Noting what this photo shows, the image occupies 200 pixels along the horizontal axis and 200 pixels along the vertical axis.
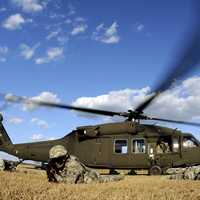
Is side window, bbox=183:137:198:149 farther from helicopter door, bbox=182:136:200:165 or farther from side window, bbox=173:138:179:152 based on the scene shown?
side window, bbox=173:138:179:152

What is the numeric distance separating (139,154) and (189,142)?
2.91 m

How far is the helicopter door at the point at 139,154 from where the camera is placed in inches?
941

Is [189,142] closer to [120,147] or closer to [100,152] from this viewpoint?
[120,147]

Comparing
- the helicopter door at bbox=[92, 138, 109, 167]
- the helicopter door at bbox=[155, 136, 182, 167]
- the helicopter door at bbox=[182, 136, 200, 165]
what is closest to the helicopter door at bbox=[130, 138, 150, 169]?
the helicopter door at bbox=[155, 136, 182, 167]

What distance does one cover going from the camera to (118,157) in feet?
79.7

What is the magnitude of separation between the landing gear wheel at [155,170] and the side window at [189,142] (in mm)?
1898

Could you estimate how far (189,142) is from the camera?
23922 millimetres

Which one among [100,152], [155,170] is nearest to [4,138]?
[100,152]

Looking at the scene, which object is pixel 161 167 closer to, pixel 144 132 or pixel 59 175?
pixel 144 132

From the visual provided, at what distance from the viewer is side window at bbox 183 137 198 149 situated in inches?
937

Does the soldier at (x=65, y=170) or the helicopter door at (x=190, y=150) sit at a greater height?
the helicopter door at (x=190, y=150)

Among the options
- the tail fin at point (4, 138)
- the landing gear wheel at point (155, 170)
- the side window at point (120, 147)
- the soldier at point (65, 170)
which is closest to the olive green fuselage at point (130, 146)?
the side window at point (120, 147)

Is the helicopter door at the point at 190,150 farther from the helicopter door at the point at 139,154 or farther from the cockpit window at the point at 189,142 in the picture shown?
the helicopter door at the point at 139,154

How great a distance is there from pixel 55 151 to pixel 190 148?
11956 mm
